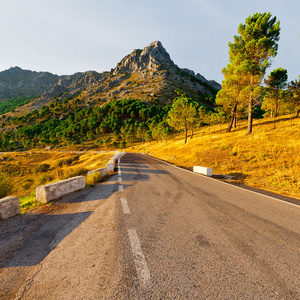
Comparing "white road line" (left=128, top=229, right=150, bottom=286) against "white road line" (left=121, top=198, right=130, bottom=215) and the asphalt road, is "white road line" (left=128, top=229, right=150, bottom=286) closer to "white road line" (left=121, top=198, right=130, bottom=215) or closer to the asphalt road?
the asphalt road

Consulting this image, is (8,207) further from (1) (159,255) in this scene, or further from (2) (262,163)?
(2) (262,163)

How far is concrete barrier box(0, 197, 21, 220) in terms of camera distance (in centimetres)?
407

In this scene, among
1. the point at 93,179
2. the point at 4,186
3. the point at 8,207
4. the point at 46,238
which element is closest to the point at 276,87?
the point at 93,179

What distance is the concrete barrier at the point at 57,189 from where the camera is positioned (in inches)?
214

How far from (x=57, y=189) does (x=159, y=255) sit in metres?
5.16

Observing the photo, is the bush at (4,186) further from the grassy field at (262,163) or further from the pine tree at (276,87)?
the pine tree at (276,87)

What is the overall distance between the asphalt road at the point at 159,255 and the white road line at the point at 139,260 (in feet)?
0.05

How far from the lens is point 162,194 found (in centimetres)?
628

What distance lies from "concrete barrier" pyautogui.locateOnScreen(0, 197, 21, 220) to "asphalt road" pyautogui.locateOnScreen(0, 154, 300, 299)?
45.9 inches

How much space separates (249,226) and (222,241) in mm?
1216

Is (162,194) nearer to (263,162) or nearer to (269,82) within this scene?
(263,162)

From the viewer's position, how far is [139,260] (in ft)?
8.09

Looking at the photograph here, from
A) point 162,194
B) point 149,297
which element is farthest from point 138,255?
point 162,194

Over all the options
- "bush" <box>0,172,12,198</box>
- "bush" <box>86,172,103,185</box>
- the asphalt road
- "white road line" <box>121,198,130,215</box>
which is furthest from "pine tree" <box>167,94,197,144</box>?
"bush" <box>0,172,12,198</box>
